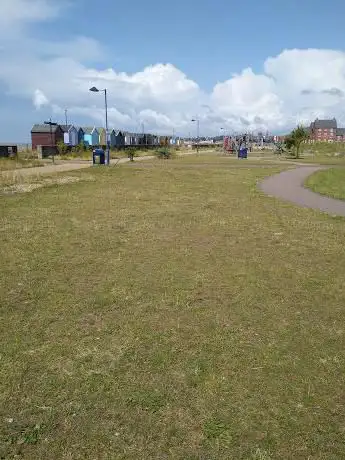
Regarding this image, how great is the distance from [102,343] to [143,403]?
1.08 m

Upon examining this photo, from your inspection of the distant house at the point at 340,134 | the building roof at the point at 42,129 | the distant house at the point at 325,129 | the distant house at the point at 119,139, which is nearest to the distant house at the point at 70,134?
the building roof at the point at 42,129

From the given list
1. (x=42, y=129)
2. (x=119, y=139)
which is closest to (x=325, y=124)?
(x=119, y=139)

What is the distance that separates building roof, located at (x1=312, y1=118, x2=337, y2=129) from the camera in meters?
166

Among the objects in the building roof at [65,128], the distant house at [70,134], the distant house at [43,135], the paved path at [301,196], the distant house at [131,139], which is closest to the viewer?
the paved path at [301,196]

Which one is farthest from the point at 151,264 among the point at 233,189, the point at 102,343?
the point at 233,189

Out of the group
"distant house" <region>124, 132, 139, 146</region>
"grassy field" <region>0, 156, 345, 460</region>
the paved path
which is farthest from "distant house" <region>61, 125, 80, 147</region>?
"grassy field" <region>0, 156, 345, 460</region>

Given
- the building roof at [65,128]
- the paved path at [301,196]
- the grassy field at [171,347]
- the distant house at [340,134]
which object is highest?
the distant house at [340,134]

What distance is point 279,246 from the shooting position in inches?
330

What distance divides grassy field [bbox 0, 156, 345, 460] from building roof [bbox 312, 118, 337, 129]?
172101mm

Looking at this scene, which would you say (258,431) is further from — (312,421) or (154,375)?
(154,375)

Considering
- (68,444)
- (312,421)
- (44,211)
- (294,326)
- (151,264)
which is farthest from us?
(44,211)

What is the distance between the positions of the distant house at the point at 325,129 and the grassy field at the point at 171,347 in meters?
171

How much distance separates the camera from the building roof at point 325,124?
544 feet

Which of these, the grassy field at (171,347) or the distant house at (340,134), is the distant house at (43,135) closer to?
the grassy field at (171,347)
